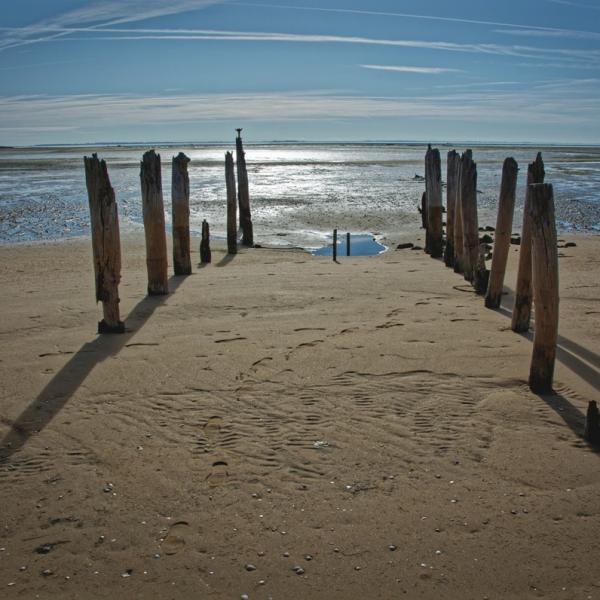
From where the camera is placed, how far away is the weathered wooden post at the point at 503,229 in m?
8.33

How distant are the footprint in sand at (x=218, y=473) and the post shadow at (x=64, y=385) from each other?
1.52 meters

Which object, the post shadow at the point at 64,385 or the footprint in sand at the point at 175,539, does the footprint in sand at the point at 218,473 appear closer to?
the footprint in sand at the point at 175,539

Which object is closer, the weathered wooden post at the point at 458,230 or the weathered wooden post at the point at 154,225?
the weathered wooden post at the point at 154,225

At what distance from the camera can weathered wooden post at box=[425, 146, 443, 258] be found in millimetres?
13391

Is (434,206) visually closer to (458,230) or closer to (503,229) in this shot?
(458,230)

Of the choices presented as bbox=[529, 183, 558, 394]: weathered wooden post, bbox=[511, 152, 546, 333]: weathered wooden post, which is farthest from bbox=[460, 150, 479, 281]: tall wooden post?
bbox=[529, 183, 558, 394]: weathered wooden post

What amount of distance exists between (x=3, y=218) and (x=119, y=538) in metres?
18.8

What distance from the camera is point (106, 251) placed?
24.3ft

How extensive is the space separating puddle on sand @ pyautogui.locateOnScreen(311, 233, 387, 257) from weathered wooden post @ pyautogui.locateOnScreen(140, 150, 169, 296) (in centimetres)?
544

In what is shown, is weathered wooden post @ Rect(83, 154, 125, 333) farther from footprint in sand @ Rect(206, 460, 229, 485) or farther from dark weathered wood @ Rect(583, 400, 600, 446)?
dark weathered wood @ Rect(583, 400, 600, 446)

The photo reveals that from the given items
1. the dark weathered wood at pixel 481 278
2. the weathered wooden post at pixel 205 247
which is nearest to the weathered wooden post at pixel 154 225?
the weathered wooden post at pixel 205 247

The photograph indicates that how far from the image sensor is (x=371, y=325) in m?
7.55

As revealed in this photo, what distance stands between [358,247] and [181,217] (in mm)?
5741

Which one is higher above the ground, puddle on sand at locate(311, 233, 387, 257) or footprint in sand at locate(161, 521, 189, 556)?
puddle on sand at locate(311, 233, 387, 257)
